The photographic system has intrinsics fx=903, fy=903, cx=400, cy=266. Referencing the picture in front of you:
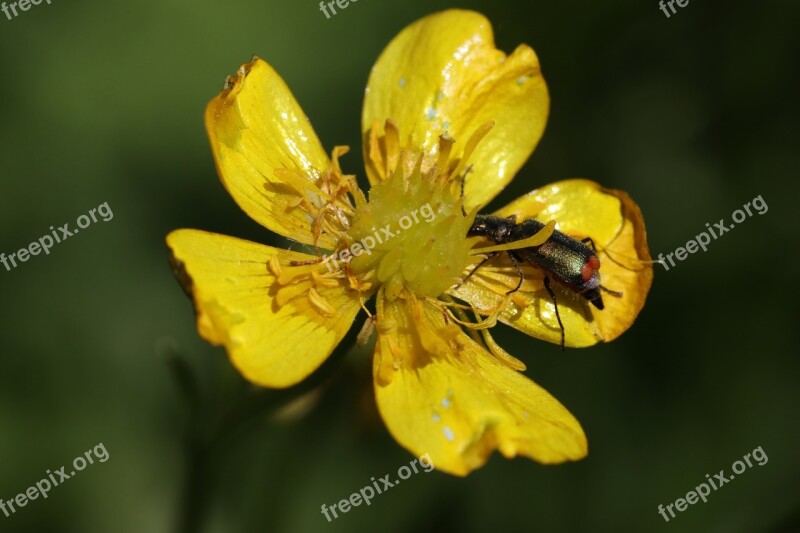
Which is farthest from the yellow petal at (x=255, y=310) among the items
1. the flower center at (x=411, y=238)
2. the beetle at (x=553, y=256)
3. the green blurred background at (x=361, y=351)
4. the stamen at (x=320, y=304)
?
the green blurred background at (x=361, y=351)

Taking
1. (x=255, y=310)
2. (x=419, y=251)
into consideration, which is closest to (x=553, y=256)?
(x=419, y=251)

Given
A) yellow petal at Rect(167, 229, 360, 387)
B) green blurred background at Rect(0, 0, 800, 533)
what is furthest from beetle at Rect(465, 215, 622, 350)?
green blurred background at Rect(0, 0, 800, 533)

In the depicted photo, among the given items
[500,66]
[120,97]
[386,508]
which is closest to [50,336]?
[120,97]

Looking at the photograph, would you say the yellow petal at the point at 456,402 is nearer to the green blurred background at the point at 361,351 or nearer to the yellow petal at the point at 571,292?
the yellow petal at the point at 571,292

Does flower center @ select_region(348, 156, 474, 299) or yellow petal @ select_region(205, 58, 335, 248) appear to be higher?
yellow petal @ select_region(205, 58, 335, 248)

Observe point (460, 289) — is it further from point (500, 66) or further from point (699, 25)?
point (699, 25)

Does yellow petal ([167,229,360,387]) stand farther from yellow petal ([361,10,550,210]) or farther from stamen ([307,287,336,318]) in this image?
yellow petal ([361,10,550,210])

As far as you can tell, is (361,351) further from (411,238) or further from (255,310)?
(255,310)
